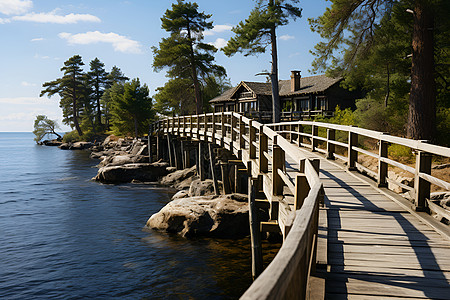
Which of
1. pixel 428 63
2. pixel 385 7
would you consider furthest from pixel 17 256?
pixel 385 7

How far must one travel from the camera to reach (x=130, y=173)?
2575 centimetres

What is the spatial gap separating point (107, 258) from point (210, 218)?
11.1 ft

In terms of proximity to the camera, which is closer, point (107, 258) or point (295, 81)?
point (107, 258)

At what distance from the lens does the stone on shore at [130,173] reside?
25359 millimetres

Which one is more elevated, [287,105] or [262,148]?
[287,105]

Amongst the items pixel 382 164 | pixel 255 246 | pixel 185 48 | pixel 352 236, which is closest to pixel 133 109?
pixel 185 48

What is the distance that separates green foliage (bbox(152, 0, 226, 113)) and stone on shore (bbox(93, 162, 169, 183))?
12853 millimetres

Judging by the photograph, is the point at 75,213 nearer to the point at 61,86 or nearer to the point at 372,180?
the point at 372,180

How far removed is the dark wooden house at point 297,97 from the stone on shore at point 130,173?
10777mm

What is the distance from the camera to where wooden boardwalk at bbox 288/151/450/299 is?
3.33 meters

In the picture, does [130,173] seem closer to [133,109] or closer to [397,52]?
[397,52]

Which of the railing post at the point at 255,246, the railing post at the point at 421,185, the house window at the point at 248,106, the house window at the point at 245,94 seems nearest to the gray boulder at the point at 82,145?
the house window at the point at 248,106

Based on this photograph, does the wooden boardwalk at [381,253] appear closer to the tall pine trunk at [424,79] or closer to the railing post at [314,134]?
the railing post at [314,134]

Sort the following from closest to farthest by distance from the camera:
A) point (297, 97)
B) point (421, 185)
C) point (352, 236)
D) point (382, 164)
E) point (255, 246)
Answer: point (352, 236), point (421, 185), point (382, 164), point (255, 246), point (297, 97)
